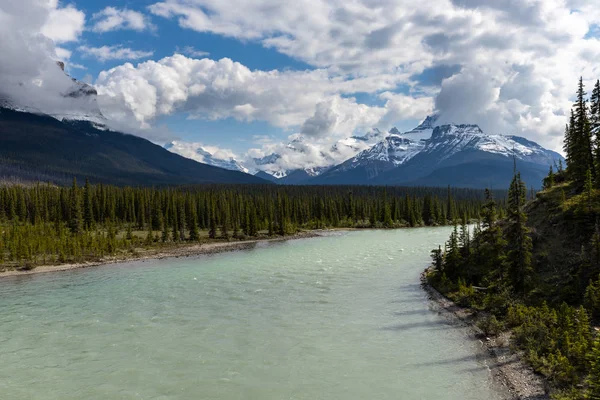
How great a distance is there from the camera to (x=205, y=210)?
476 ft

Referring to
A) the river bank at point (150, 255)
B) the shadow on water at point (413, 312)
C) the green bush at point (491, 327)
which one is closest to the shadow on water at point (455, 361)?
the green bush at point (491, 327)

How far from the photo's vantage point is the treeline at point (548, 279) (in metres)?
21.2

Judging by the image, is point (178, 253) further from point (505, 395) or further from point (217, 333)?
point (505, 395)

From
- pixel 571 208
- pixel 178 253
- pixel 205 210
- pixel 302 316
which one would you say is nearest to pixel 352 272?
pixel 302 316

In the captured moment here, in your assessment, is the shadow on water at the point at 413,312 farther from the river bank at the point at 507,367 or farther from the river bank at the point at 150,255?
the river bank at the point at 150,255

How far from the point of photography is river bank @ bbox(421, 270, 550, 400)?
65.7 feet

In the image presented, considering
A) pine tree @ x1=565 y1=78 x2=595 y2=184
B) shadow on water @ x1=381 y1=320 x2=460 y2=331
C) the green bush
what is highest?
pine tree @ x1=565 y1=78 x2=595 y2=184

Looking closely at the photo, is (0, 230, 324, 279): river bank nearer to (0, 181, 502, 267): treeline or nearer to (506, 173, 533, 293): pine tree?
(0, 181, 502, 267): treeline

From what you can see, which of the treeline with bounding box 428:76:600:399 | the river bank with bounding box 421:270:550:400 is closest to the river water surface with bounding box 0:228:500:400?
the river bank with bounding box 421:270:550:400

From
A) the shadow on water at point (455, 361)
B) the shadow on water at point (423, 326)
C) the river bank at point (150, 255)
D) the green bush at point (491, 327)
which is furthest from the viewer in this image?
the river bank at point (150, 255)

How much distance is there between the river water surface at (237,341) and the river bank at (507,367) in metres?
0.83

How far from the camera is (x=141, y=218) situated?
133500 millimetres

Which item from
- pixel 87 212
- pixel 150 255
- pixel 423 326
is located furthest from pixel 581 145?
pixel 87 212

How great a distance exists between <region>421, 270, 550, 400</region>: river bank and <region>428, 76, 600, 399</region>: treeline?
62cm
